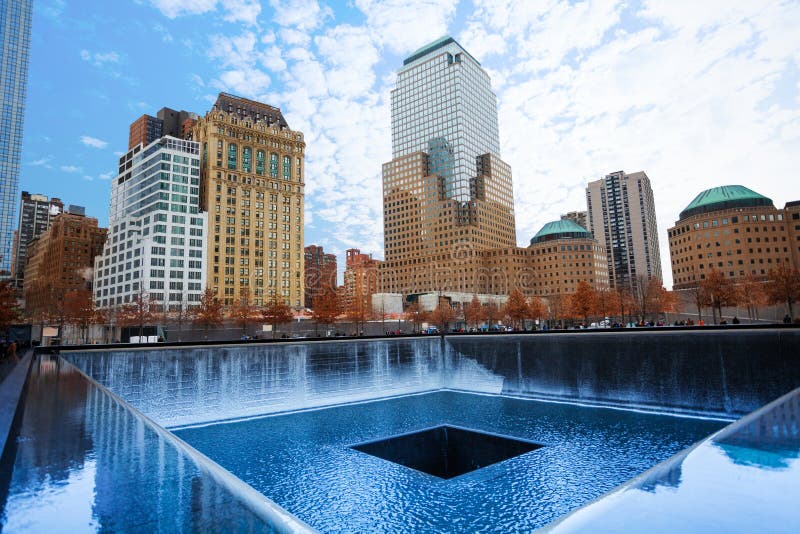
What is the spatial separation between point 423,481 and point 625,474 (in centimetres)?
675

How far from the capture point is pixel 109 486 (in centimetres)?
352

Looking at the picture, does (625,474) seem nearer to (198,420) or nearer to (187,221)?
(198,420)

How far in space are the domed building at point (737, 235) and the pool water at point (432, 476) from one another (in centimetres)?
10686

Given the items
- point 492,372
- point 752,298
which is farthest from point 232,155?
point 752,298

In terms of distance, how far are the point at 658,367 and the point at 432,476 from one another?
18.1 m

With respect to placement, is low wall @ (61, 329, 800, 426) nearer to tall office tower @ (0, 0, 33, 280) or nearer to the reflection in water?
the reflection in water

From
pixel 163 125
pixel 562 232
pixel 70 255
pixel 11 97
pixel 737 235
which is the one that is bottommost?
pixel 737 235

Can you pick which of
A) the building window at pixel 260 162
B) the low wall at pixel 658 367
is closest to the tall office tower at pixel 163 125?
the building window at pixel 260 162

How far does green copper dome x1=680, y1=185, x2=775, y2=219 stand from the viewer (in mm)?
→ 119062

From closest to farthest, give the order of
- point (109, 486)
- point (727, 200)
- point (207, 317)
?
point (109, 486) → point (207, 317) → point (727, 200)

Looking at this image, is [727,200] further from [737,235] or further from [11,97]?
[11,97]

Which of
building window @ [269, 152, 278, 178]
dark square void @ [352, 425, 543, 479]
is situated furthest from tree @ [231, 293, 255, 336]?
dark square void @ [352, 425, 543, 479]

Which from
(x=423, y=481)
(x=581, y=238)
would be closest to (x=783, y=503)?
(x=423, y=481)

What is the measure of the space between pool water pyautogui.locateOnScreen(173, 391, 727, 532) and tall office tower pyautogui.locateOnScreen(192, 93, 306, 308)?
280 ft
